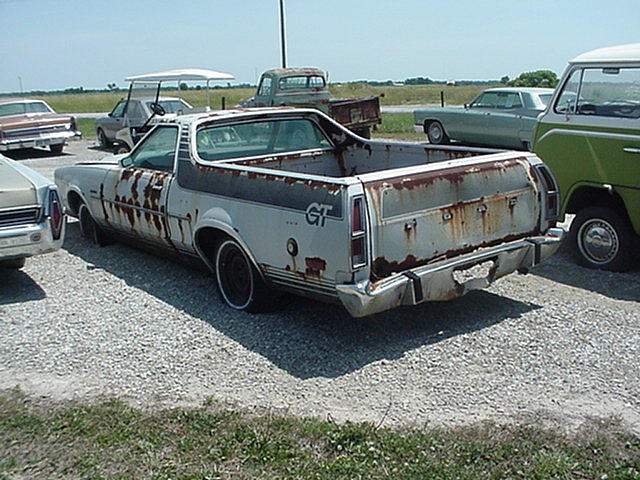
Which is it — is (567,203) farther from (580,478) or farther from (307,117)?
(580,478)

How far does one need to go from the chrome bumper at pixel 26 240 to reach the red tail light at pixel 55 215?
0.13ft

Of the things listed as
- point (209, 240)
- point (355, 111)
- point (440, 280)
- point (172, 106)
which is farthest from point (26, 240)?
point (355, 111)

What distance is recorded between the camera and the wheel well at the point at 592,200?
22.6ft

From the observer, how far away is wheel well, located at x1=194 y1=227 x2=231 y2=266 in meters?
6.02

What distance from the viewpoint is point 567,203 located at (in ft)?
23.6

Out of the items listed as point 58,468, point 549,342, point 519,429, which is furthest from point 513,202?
point 58,468

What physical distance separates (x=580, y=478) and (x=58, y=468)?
8.48ft

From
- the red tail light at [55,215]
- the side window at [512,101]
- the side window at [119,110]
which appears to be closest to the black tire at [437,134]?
the side window at [512,101]

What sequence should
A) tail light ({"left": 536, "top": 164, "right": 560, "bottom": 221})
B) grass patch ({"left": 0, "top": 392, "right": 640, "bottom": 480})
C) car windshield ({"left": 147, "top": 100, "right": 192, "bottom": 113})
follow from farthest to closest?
1. car windshield ({"left": 147, "top": 100, "right": 192, "bottom": 113})
2. tail light ({"left": 536, "top": 164, "right": 560, "bottom": 221})
3. grass patch ({"left": 0, "top": 392, "right": 640, "bottom": 480})

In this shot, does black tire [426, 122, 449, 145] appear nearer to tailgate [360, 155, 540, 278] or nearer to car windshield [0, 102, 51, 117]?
car windshield [0, 102, 51, 117]

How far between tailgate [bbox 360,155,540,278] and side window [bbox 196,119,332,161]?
2089 millimetres

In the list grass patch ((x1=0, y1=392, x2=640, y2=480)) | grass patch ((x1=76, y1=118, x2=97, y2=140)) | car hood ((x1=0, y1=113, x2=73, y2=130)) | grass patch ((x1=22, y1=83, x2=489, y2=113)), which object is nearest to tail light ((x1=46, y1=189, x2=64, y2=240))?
grass patch ((x1=0, y1=392, x2=640, y2=480))

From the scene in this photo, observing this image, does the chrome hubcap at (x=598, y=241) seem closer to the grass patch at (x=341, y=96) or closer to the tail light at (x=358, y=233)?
the tail light at (x=358, y=233)

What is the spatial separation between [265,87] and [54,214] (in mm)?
14033
